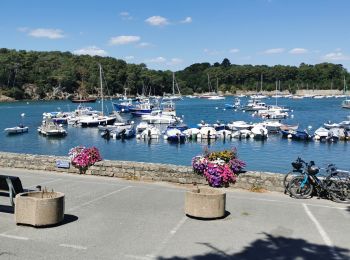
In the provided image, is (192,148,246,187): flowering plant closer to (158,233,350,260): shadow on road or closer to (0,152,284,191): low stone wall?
(0,152,284,191): low stone wall

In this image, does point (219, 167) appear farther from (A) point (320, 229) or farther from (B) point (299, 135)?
(B) point (299, 135)

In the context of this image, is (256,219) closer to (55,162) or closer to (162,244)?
(162,244)

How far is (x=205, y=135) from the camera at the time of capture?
202ft

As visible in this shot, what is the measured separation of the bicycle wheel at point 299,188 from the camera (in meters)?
12.9

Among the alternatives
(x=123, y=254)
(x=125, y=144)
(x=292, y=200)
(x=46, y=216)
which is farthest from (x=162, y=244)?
(x=125, y=144)

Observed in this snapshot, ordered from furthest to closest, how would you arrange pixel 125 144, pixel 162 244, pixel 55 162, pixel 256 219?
1. pixel 125 144
2. pixel 55 162
3. pixel 256 219
4. pixel 162 244

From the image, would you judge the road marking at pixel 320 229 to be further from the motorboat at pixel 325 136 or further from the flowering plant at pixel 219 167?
the motorboat at pixel 325 136

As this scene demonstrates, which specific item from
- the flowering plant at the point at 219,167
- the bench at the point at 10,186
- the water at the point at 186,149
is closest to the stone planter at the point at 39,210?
the bench at the point at 10,186

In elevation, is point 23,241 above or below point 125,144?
above

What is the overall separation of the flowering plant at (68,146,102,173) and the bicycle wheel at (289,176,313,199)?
691 cm

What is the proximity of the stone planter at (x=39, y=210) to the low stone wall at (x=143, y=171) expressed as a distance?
561 centimetres

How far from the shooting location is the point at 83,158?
1625 cm

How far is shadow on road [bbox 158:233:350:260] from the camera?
319 inches

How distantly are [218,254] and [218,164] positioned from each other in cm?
624
